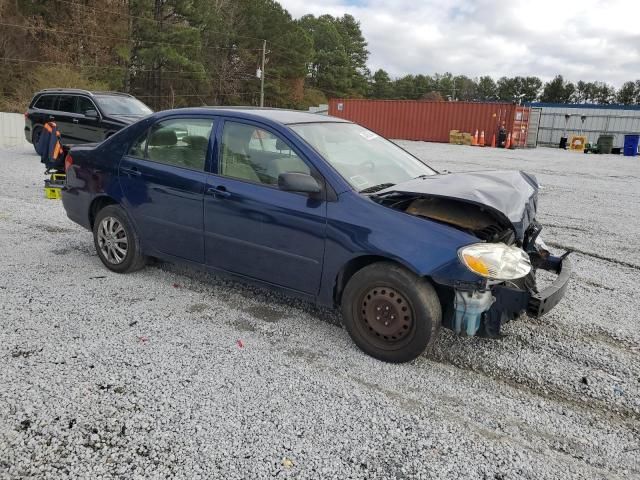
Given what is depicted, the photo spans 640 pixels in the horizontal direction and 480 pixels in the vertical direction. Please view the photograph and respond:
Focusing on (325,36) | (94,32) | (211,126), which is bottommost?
(211,126)

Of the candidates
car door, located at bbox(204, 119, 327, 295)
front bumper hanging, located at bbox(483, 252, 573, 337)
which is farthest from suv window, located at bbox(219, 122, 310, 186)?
front bumper hanging, located at bbox(483, 252, 573, 337)

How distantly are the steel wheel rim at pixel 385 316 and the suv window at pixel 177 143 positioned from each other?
5.94ft

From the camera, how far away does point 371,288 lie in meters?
3.30

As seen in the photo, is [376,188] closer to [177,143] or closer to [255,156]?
[255,156]

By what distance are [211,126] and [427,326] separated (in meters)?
2.35

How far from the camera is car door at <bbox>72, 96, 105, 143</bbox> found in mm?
11414

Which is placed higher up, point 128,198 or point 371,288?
point 128,198

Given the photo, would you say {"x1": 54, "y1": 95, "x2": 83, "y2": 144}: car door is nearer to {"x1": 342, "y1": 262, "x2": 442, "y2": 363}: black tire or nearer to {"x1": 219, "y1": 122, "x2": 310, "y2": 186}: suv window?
{"x1": 219, "y1": 122, "x2": 310, "y2": 186}: suv window

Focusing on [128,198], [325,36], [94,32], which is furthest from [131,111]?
[325,36]

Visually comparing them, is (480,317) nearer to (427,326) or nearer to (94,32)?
(427,326)

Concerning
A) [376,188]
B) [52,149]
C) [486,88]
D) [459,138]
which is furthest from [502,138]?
[486,88]

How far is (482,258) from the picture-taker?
2994 mm

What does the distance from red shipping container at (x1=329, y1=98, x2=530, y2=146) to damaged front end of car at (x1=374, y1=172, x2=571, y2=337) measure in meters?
25.2

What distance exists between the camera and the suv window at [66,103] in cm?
1205
